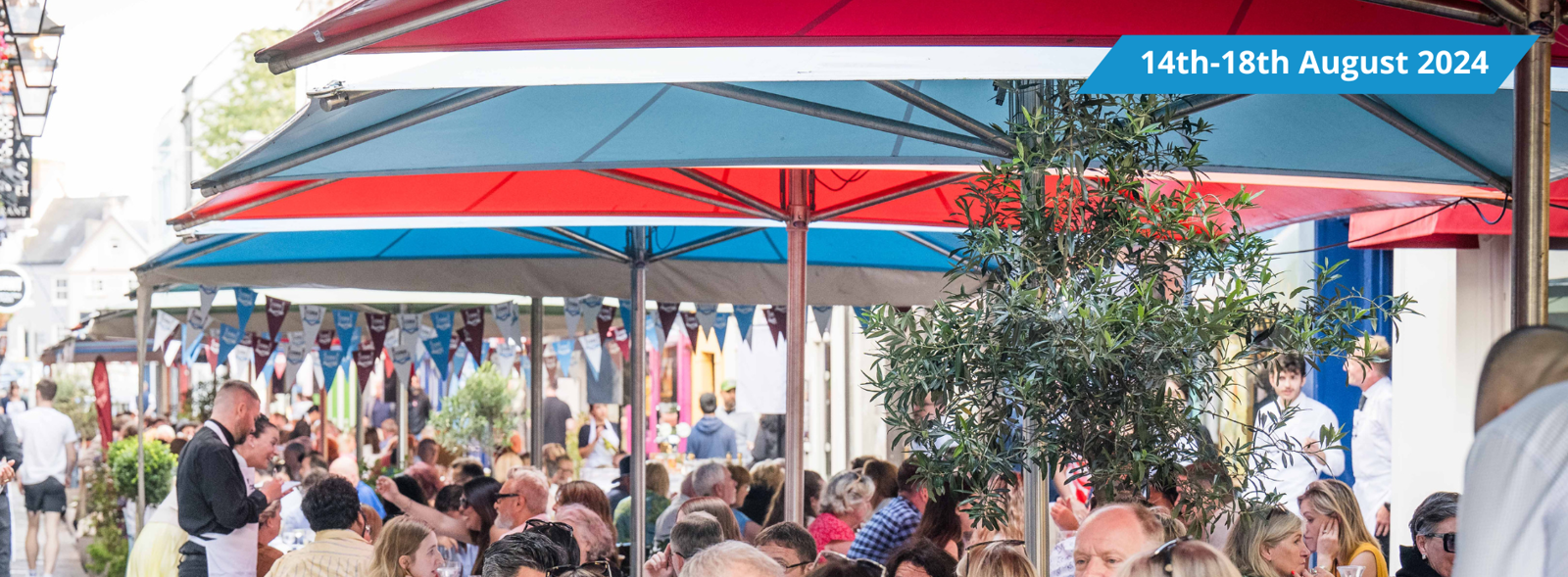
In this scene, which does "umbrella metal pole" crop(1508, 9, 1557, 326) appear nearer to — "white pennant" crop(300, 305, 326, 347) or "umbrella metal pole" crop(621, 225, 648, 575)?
"umbrella metal pole" crop(621, 225, 648, 575)

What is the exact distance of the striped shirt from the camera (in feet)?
17.4

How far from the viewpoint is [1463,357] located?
27.2 ft

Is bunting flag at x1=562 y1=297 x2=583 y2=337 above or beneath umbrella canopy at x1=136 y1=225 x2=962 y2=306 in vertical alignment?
beneath

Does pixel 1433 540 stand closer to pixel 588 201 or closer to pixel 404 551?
pixel 404 551

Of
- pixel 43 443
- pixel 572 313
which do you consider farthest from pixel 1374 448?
pixel 43 443

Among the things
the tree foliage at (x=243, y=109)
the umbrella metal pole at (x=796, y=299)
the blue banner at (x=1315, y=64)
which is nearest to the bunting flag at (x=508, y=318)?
the umbrella metal pole at (x=796, y=299)

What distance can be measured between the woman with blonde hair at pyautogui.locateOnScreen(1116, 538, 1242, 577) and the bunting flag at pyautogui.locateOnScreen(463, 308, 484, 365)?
9.57 m

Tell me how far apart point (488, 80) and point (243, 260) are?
16.6 ft

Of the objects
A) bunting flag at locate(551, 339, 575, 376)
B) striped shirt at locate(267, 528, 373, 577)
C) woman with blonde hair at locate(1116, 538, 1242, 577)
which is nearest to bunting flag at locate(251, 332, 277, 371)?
bunting flag at locate(551, 339, 575, 376)

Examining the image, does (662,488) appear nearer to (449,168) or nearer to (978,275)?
(449,168)

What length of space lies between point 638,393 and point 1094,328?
453cm

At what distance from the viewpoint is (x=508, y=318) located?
11.9m

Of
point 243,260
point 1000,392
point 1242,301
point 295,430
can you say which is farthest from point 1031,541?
point 295,430

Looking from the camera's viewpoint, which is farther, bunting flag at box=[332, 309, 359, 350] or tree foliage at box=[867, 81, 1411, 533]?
bunting flag at box=[332, 309, 359, 350]
